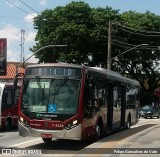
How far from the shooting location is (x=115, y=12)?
187 ft

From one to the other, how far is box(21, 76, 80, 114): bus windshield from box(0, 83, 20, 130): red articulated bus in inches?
350

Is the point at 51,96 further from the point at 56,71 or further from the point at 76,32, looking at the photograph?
the point at 76,32

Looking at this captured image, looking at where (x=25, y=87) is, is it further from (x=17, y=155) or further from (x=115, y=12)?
(x=115, y=12)

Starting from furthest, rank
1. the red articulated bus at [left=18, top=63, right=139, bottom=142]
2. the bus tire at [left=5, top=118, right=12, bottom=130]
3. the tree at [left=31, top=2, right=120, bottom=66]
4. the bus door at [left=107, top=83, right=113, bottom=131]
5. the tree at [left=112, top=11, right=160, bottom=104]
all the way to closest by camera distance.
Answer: the tree at [left=112, top=11, right=160, bottom=104]
the tree at [left=31, top=2, right=120, bottom=66]
the bus tire at [left=5, top=118, right=12, bottom=130]
the bus door at [left=107, top=83, right=113, bottom=131]
the red articulated bus at [left=18, top=63, right=139, bottom=142]

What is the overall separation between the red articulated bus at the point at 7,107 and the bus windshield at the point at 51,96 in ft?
29.1

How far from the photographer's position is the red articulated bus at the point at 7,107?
80.4 ft

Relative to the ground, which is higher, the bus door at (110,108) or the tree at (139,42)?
the tree at (139,42)

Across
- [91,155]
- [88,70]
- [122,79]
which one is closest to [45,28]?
[122,79]

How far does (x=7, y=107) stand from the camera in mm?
24953

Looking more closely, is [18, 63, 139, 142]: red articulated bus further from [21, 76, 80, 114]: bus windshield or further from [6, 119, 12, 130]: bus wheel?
[6, 119, 12, 130]: bus wheel

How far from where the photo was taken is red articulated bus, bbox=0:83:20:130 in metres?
24.5

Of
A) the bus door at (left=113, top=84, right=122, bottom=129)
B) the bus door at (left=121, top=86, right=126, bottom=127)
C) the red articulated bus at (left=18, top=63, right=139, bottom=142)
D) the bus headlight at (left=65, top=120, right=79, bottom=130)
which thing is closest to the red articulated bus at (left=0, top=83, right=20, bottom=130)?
the bus door at (left=121, top=86, right=126, bottom=127)

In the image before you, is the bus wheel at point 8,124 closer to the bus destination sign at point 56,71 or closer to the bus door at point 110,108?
the bus door at point 110,108

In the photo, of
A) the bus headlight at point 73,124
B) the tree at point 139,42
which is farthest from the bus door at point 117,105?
the tree at point 139,42
